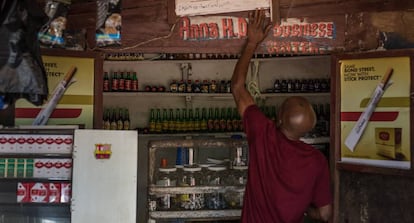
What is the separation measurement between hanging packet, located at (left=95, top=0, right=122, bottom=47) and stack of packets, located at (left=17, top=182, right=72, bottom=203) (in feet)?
3.17

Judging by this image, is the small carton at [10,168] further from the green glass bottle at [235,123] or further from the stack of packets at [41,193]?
the green glass bottle at [235,123]

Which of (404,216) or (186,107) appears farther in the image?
(186,107)

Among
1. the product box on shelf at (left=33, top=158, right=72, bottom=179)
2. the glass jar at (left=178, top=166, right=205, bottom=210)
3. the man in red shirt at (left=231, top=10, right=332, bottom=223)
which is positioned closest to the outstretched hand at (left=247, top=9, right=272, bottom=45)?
the man in red shirt at (left=231, top=10, right=332, bottom=223)

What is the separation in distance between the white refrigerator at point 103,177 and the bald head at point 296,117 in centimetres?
98

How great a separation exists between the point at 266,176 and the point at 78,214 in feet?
3.79

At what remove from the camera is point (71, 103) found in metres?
3.32

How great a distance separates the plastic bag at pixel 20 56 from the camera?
1.95 meters

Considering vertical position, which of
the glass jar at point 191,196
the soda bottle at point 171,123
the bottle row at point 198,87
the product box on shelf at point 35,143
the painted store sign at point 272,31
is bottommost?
the glass jar at point 191,196

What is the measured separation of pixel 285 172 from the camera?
266cm

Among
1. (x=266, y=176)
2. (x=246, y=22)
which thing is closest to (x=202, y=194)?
(x=266, y=176)

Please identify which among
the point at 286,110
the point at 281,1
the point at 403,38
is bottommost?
the point at 286,110

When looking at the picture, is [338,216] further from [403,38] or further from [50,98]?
[50,98]

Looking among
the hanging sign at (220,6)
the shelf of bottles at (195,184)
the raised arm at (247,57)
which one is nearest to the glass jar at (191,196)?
the shelf of bottles at (195,184)

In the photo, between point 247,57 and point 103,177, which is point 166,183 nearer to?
point 103,177
